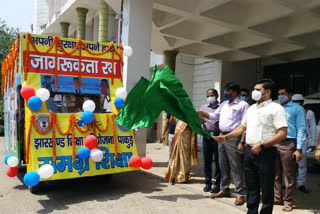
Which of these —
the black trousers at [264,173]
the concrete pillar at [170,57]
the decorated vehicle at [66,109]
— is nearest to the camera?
the black trousers at [264,173]

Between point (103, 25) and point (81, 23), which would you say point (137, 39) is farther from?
point (81, 23)

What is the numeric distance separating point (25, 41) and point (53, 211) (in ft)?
9.46

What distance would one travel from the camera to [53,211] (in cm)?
430

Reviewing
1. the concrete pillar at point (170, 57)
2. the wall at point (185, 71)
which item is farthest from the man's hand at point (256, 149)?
the wall at point (185, 71)

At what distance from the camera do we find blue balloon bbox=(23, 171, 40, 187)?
4324 millimetres

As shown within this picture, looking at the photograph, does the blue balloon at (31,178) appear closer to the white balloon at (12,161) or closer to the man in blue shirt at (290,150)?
the white balloon at (12,161)

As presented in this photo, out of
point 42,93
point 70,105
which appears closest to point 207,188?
point 70,105

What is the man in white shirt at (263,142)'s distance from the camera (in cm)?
354

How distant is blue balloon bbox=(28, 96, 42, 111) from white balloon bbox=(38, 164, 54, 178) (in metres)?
0.94

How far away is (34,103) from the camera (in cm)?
470

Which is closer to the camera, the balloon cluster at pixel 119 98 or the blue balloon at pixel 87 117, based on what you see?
the blue balloon at pixel 87 117

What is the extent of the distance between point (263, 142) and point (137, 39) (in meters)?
4.58

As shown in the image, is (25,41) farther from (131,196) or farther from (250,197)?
(250,197)

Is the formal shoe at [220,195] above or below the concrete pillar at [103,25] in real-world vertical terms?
below
